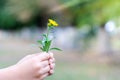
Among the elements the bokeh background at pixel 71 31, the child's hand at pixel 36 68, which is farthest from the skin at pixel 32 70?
the bokeh background at pixel 71 31

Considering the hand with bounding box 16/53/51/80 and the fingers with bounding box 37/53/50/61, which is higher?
the fingers with bounding box 37/53/50/61

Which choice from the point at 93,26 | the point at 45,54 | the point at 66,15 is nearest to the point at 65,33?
the point at 66,15

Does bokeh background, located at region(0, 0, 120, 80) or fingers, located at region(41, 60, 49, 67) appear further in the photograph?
bokeh background, located at region(0, 0, 120, 80)

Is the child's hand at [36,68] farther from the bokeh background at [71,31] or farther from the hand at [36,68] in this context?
the bokeh background at [71,31]

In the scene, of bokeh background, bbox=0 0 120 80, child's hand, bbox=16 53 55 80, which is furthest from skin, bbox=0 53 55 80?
bokeh background, bbox=0 0 120 80

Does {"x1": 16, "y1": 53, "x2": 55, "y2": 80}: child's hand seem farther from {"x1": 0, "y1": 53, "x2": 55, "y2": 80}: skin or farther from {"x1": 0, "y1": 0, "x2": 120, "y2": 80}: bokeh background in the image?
{"x1": 0, "y1": 0, "x2": 120, "y2": 80}: bokeh background

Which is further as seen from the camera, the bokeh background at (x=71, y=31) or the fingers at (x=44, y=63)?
the bokeh background at (x=71, y=31)

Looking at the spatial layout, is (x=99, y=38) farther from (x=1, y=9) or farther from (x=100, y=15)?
(x=1, y=9)
